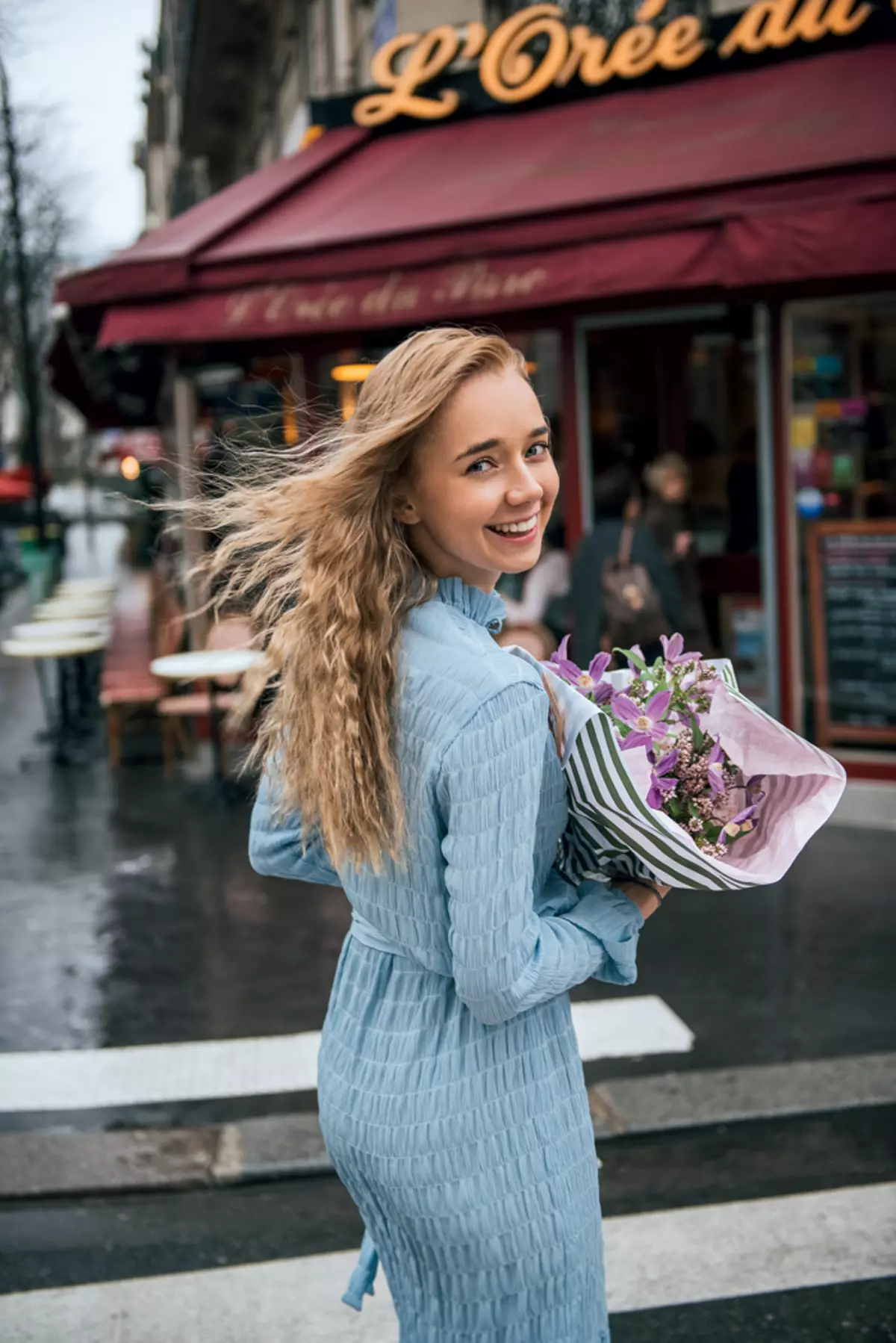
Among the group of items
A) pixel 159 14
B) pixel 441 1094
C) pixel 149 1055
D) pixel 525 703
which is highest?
pixel 159 14

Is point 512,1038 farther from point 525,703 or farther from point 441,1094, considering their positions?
point 525,703

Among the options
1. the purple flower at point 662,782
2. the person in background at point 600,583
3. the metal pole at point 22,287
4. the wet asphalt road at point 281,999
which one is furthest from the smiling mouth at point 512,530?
the metal pole at point 22,287

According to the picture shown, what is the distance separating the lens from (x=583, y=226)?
8141 millimetres

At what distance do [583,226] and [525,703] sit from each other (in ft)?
21.9

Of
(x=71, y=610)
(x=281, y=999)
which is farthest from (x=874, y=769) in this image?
(x=71, y=610)

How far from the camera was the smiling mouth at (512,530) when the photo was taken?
2.11m

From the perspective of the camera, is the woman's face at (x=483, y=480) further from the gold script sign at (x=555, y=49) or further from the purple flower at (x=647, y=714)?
the gold script sign at (x=555, y=49)

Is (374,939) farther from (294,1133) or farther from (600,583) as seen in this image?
(600,583)

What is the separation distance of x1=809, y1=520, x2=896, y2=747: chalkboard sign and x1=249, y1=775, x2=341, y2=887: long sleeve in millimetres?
6481

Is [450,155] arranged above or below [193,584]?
above

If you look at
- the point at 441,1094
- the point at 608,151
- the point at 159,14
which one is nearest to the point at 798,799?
the point at 441,1094

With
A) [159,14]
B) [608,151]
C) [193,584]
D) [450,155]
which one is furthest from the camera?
[159,14]

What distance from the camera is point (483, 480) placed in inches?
81.7

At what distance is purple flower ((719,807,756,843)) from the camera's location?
212 cm
